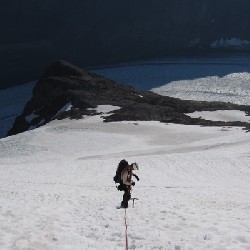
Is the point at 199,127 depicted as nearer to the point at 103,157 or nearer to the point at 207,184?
the point at 103,157

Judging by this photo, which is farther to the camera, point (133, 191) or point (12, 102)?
point (12, 102)

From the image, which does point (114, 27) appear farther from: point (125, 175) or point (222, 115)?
point (125, 175)

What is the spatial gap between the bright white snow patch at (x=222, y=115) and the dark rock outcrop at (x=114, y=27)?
289ft

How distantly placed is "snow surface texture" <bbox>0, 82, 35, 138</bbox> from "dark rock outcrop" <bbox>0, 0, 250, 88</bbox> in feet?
82.9

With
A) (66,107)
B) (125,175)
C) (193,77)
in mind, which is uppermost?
(193,77)

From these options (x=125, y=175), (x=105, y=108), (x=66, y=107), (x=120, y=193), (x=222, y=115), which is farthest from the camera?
(x=222, y=115)

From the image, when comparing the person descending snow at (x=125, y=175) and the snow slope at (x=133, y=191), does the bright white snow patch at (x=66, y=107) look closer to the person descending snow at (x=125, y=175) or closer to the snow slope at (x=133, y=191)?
the snow slope at (x=133, y=191)

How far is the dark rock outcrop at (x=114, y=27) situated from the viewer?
490 ft

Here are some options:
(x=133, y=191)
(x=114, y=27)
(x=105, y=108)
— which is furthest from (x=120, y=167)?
(x=114, y=27)

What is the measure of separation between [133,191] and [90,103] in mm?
37538

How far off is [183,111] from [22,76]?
83013 mm

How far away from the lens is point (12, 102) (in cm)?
11131

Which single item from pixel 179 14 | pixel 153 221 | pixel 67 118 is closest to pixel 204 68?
pixel 179 14

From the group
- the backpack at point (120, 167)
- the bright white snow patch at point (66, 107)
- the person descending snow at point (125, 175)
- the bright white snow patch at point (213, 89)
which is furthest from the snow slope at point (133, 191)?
the bright white snow patch at point (213, 89)
